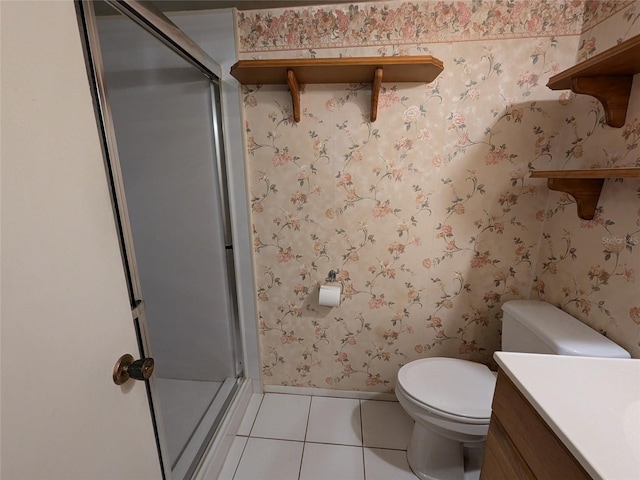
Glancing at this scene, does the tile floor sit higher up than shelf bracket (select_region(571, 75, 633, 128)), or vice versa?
shelf bracket (select_region(571, 75, 633, 128))

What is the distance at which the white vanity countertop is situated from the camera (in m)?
0.52

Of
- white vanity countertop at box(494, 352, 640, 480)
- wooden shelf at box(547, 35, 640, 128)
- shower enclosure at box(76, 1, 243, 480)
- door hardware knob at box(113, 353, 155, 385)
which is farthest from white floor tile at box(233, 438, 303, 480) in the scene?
wooden shelf at box(547, 35, 640, 128)

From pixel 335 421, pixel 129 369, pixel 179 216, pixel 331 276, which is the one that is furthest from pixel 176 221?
pixel 335 421

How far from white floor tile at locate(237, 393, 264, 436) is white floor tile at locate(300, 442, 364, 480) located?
1.10ft

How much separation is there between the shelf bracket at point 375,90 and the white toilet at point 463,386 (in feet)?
3.64

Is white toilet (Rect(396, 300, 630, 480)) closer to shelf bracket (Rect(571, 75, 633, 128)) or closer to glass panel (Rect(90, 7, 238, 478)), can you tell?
shelf bracket (Rect(571, 75, 633, 128))

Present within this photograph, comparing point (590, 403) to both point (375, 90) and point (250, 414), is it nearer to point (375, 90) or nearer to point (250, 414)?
point (375, 90)

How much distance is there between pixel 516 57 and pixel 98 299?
1747mm

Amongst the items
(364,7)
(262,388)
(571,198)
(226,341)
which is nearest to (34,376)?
(226,341)

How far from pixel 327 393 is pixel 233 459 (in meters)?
0.60

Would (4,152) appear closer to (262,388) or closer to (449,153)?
(449,153)

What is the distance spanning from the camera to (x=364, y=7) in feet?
4.05

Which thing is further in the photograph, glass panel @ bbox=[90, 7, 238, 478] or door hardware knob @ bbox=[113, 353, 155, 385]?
Result: glass panel @ bbox=[90, 7, 238, 478]

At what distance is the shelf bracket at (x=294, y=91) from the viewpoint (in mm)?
1197
